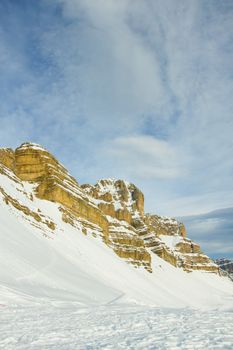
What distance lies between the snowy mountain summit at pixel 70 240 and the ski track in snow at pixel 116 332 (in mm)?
6556

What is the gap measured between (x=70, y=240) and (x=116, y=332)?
52.9 metres

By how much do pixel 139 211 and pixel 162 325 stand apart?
146457 mm

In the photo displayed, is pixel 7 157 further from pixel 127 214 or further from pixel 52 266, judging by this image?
pixel 127 214

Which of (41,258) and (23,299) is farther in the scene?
(41,258)

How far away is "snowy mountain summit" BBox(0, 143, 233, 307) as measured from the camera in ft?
94.0

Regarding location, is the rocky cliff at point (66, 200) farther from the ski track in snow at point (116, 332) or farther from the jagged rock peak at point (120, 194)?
the ski track in snow at point (116, 332)

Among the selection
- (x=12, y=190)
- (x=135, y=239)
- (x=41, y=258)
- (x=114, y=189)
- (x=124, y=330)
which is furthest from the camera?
(x=114, y=189)

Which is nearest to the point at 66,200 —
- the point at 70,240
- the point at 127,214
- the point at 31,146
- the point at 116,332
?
the point at 31,146

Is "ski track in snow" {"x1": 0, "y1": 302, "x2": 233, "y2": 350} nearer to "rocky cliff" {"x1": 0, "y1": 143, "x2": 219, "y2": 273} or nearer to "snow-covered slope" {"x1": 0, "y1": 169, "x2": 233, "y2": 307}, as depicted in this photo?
"snow-covered slope" {"x1": 0, "y1": 169, "x2": 233, "y2": 307}

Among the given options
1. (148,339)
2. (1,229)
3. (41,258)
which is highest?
(1,229)

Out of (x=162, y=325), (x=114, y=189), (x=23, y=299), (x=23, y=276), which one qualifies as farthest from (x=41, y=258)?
(x=114, y=189)

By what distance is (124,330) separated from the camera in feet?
27.1

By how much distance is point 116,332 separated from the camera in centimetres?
809

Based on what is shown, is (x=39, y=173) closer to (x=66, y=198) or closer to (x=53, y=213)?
(x=66, y=198)
